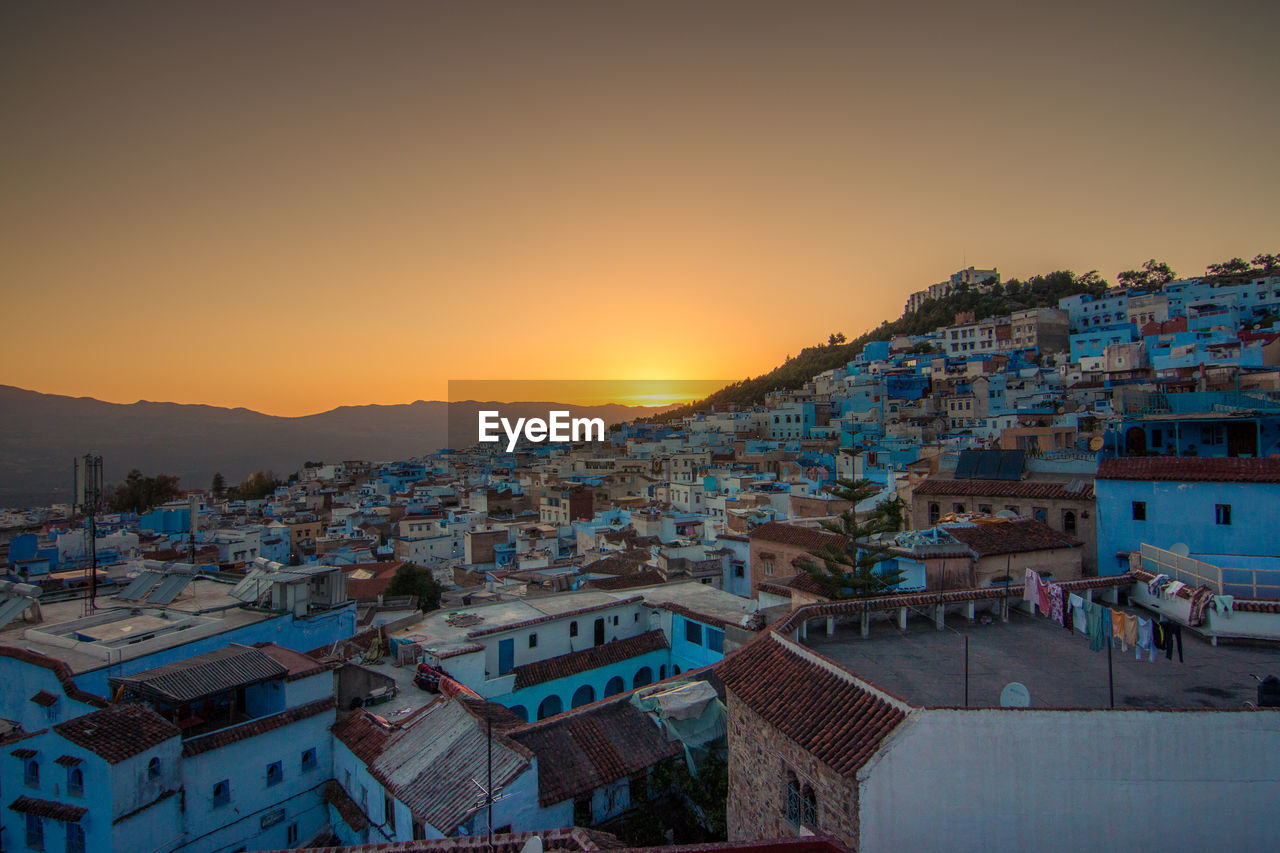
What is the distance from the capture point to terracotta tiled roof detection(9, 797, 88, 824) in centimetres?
942

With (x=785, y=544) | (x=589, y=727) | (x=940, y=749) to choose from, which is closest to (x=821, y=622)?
(x=940, y=749)

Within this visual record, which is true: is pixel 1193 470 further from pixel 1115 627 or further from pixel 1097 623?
pixel 1097 623

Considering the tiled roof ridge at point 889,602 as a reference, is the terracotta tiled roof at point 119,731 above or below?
below

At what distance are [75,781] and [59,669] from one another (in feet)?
7.59

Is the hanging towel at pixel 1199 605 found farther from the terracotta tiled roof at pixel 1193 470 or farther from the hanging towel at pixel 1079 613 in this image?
the terracotta tiled roof at pixel 1193 470

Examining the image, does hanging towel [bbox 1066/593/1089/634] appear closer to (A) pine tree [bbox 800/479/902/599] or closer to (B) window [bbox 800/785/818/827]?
(B) window [bbox 800/785/818/827]

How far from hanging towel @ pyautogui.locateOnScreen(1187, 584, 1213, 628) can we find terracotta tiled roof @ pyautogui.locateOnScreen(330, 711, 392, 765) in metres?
11.9

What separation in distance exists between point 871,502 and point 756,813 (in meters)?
19.6

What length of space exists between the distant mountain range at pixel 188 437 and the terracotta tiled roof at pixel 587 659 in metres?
67.1

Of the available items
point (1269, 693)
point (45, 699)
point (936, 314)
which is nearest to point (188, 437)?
point (936, 314)

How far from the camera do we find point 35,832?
1004 cm

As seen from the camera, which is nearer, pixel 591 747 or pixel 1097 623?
pixel 1097 623

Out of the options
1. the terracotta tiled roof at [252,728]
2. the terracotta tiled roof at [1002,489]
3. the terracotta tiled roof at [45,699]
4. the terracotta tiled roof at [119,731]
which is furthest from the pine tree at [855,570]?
the terracotta tiled roof at [45,699]

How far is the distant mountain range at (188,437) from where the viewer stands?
3967 inches
